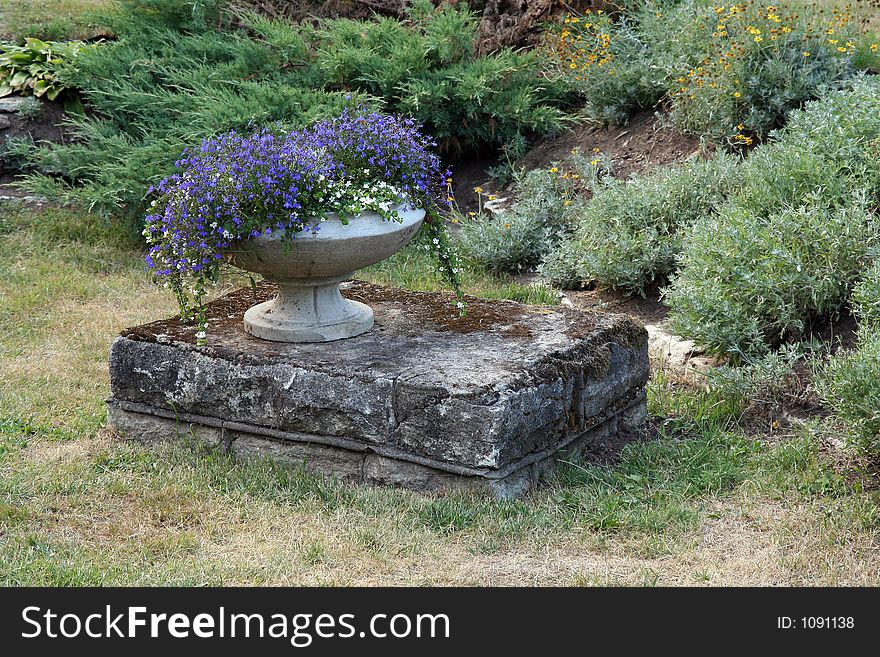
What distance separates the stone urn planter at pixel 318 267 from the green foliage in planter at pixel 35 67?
17.5 feet

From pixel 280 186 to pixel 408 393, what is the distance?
0.97 metres

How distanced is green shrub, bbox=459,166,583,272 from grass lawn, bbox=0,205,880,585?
2212mm

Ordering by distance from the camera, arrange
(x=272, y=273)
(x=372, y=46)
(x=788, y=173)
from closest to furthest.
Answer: (x=272, y=273), (x=788, y=173), (x=372, y=46)

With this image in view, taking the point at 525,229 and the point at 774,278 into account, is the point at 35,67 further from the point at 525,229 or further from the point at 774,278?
the point at 774,278

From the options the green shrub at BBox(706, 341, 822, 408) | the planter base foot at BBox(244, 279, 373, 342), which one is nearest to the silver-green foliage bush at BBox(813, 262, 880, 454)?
the green shrub at BBox(706, 341, 822, 408)

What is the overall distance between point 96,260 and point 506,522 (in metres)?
4.73

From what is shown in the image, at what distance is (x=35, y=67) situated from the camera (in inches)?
366

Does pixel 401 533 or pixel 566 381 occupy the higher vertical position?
pixel 566 381

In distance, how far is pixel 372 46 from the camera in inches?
336

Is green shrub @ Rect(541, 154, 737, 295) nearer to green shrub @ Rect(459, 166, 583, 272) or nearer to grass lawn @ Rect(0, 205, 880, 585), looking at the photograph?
green shrub @ Rect(459, 166, 583, 272)

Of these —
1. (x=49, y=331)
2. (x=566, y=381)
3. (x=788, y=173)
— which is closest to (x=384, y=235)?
(x=566, y=381)

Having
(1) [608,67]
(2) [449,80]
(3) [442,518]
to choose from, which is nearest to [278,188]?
(3) [442,518]

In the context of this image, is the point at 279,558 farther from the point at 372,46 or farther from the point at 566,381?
the point at 372,46

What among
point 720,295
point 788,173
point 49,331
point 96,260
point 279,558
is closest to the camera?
point 279,558
